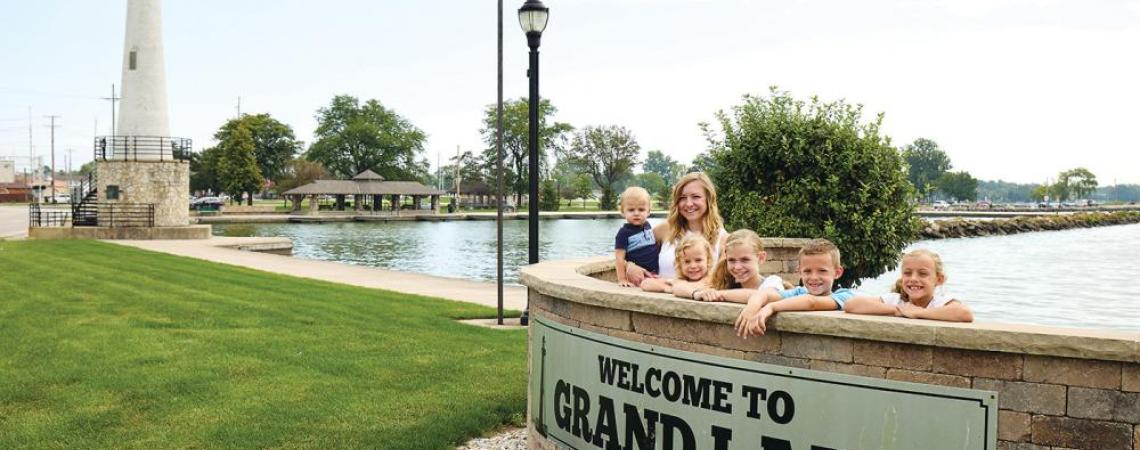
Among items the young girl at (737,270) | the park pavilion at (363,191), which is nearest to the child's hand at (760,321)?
the young girl at (737,270)

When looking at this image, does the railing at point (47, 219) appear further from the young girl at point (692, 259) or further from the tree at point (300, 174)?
the tree at point (300, 174)

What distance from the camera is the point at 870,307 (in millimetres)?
3963

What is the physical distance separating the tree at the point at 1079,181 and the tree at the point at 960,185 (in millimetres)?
14100

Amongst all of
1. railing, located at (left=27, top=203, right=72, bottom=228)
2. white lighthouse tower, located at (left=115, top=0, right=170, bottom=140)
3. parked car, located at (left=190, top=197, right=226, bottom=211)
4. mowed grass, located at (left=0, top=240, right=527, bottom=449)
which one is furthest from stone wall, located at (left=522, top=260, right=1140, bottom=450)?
parked car, located at (left=190, top=197, right=226, bottom=211)

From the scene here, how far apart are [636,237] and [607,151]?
379 feet

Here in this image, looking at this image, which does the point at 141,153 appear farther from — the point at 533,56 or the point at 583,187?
the point at 583,187

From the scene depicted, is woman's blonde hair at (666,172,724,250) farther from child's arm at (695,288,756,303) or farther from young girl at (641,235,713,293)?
child's arm at (695,288,756,303)

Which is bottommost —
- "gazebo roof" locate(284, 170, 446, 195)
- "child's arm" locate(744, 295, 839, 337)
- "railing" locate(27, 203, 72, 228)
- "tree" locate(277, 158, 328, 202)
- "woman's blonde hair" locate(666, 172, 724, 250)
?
"railing" locate(27, 203, 72, 228)

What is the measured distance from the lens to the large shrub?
15.1 m

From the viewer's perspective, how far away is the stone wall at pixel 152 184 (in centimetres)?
3341

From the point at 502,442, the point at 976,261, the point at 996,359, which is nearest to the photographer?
the point at 996,359

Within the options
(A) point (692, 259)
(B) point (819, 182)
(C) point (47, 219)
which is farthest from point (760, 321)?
(C) point (47, 219)

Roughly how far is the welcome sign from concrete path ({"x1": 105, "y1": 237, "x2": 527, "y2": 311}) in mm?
9134

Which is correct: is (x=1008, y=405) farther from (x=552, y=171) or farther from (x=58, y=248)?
(x=552, y=171)
